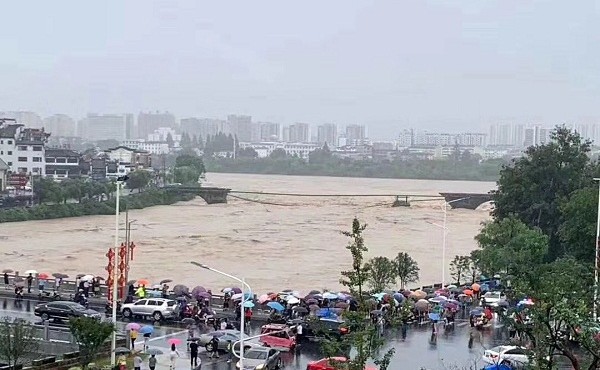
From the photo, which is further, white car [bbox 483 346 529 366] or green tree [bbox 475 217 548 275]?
green tree [bbox 475 217 548 275]

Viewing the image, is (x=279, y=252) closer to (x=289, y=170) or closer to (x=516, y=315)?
(x=516, y=315)

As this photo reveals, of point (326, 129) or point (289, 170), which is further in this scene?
point (326, 129)

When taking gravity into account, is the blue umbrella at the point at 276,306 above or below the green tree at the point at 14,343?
below

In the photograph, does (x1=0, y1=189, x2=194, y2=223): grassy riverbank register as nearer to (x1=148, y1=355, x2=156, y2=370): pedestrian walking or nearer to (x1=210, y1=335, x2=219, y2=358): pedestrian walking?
(x1=210, y1=335, x2=219, y2=358): pedestrian walking

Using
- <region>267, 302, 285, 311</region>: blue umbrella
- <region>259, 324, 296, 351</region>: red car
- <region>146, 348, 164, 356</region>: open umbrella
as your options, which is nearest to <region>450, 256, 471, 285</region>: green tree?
<region>267, 302, 285, 311</region>: blue umbrella

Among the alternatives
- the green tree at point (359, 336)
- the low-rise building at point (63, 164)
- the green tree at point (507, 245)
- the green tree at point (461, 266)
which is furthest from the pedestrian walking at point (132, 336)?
the low-rise building at point (63, 164)

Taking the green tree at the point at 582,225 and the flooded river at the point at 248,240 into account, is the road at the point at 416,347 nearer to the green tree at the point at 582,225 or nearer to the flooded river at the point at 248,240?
the green tree at the point at 582,225

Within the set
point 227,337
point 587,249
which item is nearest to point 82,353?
point 227,337
